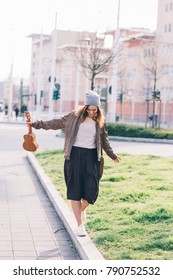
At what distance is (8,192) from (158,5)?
73216 mm

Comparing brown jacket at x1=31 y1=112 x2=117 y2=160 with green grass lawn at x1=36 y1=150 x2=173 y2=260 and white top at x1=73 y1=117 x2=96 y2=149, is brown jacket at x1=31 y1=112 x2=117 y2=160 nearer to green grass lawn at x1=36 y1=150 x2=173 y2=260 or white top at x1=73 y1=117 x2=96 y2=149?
white top at x1=73 y1=117 x2=96 y2=149

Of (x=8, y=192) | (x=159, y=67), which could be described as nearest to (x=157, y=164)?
(x=8, y=192)

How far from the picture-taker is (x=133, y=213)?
9617 millimetres

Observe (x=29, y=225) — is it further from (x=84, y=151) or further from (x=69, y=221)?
(x=84, y=151)

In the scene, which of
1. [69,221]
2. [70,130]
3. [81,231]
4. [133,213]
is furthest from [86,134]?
[133,213]

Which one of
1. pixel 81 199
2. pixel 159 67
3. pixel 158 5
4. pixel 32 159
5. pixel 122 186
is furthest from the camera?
pixel 158 5

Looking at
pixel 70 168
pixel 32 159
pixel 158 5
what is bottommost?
pixel 32 159

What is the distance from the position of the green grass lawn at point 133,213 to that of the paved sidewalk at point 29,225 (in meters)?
0.40

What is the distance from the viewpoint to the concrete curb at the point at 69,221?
7453 millimetres

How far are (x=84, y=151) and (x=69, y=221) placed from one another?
1419mm

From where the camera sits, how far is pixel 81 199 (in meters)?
8.88

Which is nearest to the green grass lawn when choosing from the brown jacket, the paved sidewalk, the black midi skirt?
the paved sidewalk

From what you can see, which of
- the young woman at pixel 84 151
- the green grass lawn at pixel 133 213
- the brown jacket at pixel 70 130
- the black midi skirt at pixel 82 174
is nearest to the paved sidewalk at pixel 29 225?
the green grass lawn at pixel 133 213
